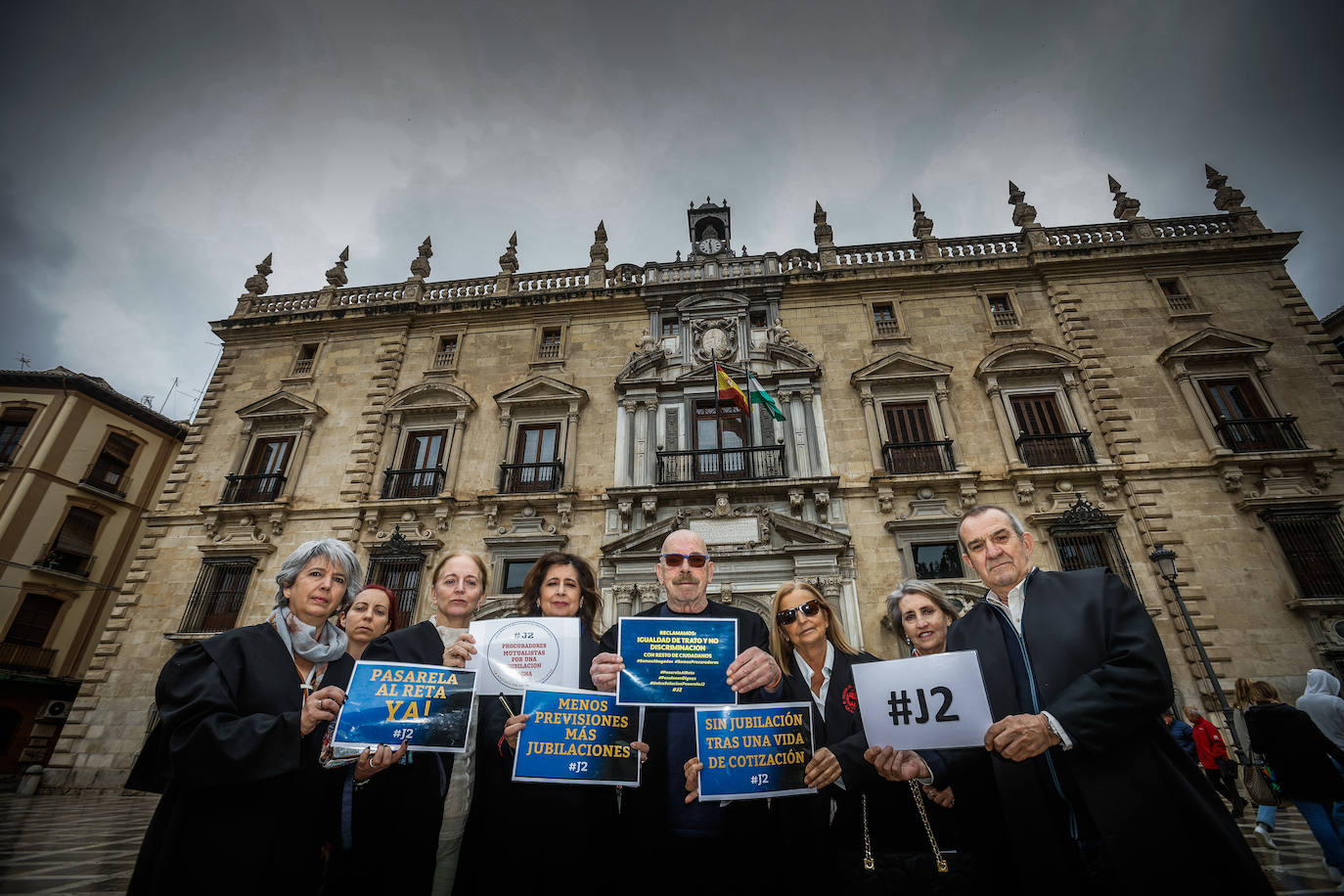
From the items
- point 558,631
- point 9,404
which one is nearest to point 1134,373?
point 558,631

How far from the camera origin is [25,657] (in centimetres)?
1578

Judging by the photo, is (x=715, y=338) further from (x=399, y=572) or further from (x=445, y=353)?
(x=399, y=572)

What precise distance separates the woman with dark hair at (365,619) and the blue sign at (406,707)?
1474 mm

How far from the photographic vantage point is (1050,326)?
1370cm

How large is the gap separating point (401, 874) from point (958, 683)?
298 cm

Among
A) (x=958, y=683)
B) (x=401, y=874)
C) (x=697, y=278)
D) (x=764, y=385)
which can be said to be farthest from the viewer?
(x=697, y=278)

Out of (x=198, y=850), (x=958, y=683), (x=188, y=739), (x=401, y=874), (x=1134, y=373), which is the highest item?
(x=1134, y=373)

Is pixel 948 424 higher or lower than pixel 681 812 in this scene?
higher

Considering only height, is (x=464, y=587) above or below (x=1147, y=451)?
below

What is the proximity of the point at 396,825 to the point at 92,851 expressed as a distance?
18.6 ft

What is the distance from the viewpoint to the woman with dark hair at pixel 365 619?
13.3 ft

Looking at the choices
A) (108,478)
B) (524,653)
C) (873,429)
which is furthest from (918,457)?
(108,478)

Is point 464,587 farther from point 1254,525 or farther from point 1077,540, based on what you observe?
point 1254,525

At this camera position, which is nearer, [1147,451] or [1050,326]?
[1147,451]
